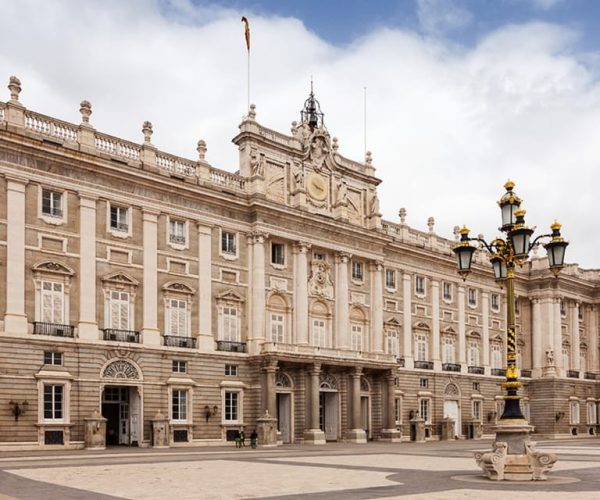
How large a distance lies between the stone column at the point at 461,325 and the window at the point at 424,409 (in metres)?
5.97

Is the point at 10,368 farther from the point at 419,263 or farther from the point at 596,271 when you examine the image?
the point at 596,271

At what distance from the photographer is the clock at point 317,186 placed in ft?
181

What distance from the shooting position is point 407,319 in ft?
204

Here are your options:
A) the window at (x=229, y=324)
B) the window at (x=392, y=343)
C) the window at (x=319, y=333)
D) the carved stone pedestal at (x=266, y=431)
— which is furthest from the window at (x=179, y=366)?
the window at (x=392, y=343)

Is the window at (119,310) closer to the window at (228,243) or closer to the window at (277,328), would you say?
the window at (228,243)

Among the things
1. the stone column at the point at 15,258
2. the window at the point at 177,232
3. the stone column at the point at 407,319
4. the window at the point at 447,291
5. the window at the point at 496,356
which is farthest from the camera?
the window at the point at 496,356

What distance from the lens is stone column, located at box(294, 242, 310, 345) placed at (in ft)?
171

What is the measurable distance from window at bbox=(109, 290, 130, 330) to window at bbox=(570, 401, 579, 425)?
158 ft

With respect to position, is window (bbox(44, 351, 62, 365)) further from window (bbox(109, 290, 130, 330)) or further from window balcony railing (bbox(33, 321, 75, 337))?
window (bbox(109, 290, 130, 330))

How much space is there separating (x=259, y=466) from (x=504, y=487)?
32.7 feet

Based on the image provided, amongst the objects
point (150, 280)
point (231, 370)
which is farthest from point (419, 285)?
point (150, 280)

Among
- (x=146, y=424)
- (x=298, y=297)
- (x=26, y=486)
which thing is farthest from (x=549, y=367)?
(x=26, y=486)

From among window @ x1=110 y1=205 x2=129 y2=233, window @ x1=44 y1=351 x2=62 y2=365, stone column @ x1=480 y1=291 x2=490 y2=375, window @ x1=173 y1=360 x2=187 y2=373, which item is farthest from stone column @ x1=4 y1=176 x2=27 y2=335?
stone column @ x1=480 y1=291 x2=490 y2=375

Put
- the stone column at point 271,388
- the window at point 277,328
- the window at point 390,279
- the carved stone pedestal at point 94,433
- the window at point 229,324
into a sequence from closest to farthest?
the carved stone pedestal at point 94,433 < the stone column at point 271,388 < the window at point 229,324 < the window at point 277,328 < the window at point 390,279
